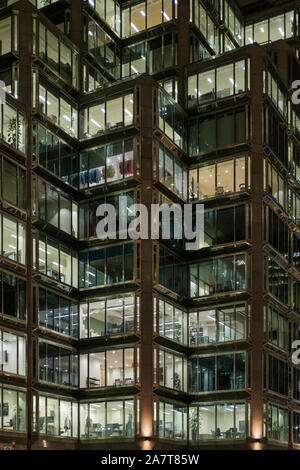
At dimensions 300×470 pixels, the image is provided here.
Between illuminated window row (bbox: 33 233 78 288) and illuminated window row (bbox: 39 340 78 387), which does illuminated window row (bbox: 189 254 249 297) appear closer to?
illuminated window row (bbox: 33 233 78 288)

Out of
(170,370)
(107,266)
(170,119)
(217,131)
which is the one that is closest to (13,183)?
(107,266)

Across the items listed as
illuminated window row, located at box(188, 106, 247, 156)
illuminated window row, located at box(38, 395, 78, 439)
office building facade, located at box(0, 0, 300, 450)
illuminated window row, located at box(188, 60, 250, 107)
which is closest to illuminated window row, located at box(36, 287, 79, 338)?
office building facade, located at box(0, 0, 300, 450)

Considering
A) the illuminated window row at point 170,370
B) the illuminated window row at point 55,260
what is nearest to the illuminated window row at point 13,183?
the illuminated window row at point 55,260

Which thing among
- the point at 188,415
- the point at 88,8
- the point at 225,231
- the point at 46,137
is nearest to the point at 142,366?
the point at 188,415

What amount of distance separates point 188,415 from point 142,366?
644 cm

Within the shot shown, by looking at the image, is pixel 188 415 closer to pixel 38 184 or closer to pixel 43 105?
pixel 38 184

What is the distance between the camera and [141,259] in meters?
54.7

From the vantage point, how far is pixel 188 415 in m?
56.6

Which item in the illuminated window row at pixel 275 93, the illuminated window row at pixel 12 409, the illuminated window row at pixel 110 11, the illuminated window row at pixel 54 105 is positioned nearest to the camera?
the illuminated window row at pixel 12 409

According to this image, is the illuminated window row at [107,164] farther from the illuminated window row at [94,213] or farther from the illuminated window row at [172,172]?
the illuminated window row at [172,172]

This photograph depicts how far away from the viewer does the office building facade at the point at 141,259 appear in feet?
170

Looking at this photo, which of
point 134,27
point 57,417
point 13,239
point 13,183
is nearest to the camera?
point 13,239

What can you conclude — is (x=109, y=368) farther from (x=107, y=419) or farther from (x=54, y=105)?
(x=54, y=105)

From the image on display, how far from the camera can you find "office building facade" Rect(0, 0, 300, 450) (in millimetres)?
51906
